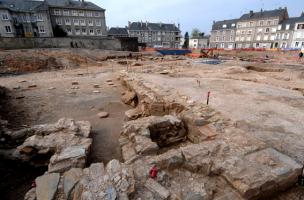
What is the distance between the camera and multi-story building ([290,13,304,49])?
139 feet

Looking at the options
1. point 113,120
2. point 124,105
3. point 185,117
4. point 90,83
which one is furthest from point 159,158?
point 90,83

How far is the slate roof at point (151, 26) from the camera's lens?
5931cm

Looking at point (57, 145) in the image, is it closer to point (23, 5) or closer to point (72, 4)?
point (72, 4)

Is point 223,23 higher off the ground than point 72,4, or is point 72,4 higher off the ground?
point 72,4

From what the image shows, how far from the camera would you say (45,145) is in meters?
4.78

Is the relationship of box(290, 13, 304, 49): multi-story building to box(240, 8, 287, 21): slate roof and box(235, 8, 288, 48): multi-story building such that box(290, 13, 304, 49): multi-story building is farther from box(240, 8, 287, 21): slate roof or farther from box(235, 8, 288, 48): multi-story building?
box(240, 8, 287, 21): slate roof

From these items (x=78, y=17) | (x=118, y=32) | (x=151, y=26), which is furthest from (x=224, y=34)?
(x=78, y=17)

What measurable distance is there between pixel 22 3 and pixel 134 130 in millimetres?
50460

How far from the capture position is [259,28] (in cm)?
A: 5069

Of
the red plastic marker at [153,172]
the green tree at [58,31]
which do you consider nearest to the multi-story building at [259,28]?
the green tree at [58,31]

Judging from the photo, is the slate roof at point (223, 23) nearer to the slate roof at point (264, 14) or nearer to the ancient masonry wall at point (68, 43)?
the slate roof at point (264, 14)

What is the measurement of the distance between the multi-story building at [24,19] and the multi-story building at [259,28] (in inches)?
2145

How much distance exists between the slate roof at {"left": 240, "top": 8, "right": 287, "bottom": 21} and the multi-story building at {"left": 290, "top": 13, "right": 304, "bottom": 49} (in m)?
4.81

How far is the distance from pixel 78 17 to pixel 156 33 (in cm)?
2889
